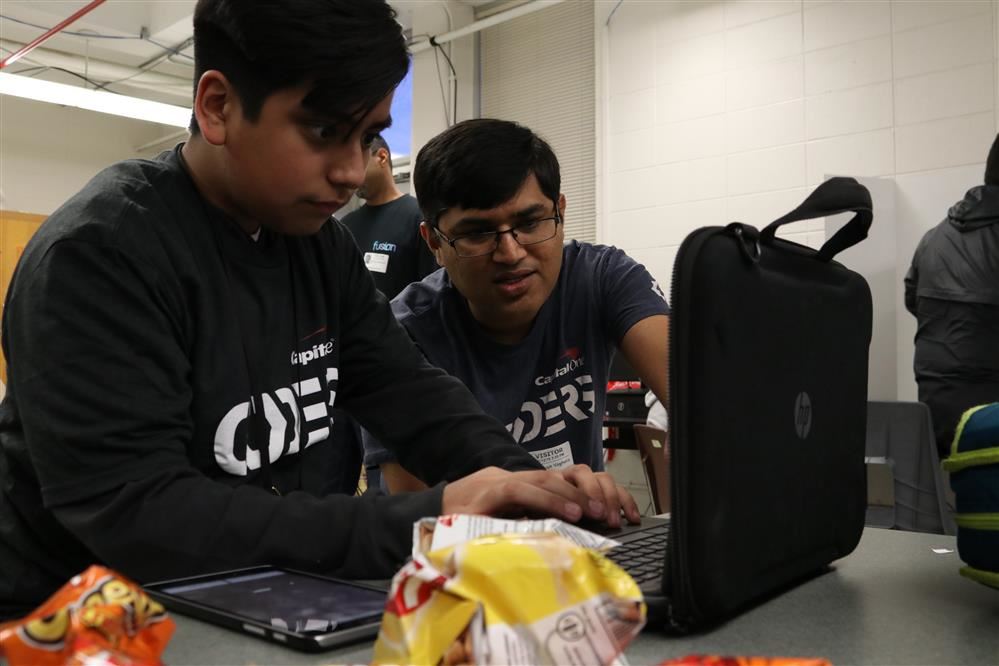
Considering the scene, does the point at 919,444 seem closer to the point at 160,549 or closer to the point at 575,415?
the point at 575,415

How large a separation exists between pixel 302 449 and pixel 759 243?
1.89 feet

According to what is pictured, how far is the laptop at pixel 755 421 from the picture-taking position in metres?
0.64

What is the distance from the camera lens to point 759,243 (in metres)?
0.72

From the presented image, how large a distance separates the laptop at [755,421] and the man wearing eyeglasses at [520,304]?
0.51 m

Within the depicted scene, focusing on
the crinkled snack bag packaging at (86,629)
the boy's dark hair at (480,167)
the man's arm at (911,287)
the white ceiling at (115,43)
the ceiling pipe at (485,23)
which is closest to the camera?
the crinkled snack bag packaging at (86,629)

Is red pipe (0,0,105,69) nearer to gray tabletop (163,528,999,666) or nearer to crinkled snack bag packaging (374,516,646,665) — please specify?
gray tabletop (163,528,999,666)

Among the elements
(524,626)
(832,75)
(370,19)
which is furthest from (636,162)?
(524,626)

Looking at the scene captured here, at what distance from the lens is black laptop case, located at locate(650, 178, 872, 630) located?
63 cm

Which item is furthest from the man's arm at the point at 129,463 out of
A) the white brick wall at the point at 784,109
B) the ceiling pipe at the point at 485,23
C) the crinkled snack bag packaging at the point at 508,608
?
the ceiling pipe at the point at 485,23

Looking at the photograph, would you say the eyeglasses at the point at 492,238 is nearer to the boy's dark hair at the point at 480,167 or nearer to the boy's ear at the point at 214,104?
the boy's dark hair at the point at 480,167

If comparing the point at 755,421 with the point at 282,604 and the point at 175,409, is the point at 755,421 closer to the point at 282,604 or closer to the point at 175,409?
the point at 282,604

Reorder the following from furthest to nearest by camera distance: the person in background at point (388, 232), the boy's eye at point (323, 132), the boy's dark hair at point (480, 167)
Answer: the person in background at point (388, 232) < the boy's dark hair at point (480, 167) < the boy's eye at point (323, 132)

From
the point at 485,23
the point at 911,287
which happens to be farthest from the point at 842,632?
the point at 485,23

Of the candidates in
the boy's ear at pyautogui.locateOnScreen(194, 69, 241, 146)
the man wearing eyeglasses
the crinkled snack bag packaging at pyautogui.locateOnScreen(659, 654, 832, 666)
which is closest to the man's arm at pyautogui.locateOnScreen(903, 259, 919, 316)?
the man wearing eyeglasses
